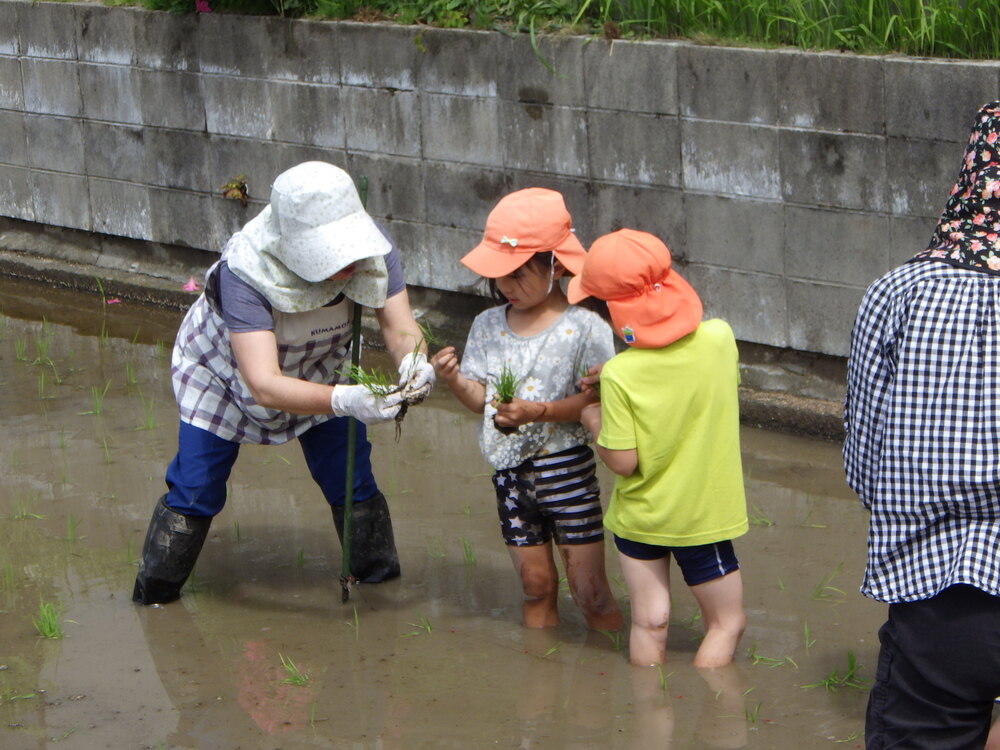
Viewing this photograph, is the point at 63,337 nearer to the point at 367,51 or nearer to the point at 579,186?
the point at 367,51

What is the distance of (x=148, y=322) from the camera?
8.03 metres

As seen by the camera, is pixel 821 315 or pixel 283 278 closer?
pixel 283 278

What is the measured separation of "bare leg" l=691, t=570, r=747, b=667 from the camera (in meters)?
3.80

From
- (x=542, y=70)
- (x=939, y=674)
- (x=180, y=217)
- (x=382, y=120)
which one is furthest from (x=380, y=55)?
(x=939, y=674)

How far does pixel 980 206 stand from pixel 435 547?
8.64 ft

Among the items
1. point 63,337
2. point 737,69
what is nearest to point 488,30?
point 737,69

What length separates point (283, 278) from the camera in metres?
4.08

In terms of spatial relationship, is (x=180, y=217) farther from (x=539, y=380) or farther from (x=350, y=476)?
(x=539, y=380)

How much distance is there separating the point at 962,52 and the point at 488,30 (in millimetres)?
2223

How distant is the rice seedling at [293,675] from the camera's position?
400cm

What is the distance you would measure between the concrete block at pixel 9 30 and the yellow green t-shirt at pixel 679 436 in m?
6.32

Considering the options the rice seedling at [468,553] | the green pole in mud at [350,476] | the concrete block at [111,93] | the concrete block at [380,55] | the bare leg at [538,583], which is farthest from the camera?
the concrete block at [111,93]

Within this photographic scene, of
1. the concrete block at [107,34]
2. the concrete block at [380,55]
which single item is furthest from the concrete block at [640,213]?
the concrete block at [107,34]

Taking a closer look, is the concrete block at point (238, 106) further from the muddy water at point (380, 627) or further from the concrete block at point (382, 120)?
the muddy water at point (380, 627)
